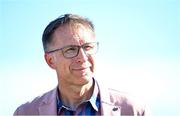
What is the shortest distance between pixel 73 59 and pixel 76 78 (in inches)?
8.1

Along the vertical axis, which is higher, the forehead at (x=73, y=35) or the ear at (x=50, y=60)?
the forehead at (x=73, y=35)

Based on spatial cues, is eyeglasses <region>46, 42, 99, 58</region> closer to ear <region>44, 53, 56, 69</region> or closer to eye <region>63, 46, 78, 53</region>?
eye <region>63, 46, 78, 53</region>

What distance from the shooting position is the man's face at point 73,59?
4.71m

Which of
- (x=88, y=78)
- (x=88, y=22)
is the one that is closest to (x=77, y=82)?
(x=88, y=78)

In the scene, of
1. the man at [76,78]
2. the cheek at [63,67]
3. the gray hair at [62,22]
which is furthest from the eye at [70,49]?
the gray hair at [62,22]

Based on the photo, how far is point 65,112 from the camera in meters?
4.84

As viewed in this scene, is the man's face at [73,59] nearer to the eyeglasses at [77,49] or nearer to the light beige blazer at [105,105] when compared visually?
the eyeglasses at [77,49]

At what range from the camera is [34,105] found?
5.12m

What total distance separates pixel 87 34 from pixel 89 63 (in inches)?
13.3

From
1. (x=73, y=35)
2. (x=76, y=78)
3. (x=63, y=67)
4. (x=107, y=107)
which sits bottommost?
(x=107, y=107)

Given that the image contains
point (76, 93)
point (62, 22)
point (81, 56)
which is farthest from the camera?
point (62, 22)

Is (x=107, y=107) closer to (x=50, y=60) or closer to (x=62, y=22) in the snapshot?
(x=50, y=60)

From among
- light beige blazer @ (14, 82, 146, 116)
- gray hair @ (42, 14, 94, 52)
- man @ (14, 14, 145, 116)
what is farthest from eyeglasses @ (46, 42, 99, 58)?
light beige blazer @ (14, 82, 146, 116)

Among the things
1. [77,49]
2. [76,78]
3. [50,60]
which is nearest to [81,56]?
[77,49]
